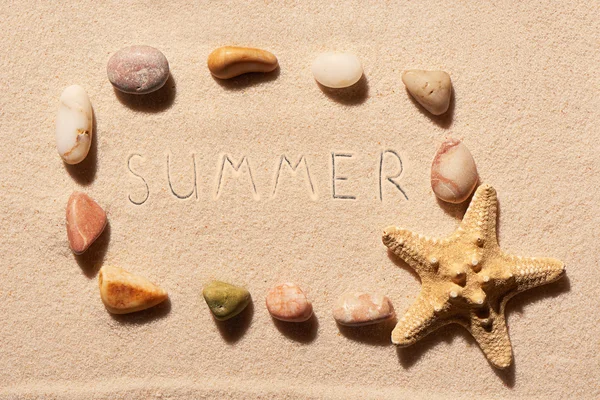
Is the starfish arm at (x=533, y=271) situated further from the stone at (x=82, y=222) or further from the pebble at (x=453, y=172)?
the stone at (x=82, y=222)

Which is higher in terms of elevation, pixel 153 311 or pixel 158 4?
pixel 158 4

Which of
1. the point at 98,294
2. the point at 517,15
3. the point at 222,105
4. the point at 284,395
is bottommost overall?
the point at 284,395

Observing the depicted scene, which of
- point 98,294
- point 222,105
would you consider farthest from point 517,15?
point 98,294

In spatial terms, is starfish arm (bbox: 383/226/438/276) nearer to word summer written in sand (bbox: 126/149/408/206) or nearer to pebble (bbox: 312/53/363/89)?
word summer written in sand (bbox: 126/149/408/206)

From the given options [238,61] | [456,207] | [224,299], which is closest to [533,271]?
[456,207]

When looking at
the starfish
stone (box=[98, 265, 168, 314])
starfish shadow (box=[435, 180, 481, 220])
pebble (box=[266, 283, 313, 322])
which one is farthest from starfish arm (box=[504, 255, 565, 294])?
stone (box=[98, 265, 168, 314])

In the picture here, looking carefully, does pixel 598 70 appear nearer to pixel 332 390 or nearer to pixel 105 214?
pixel 332 390
